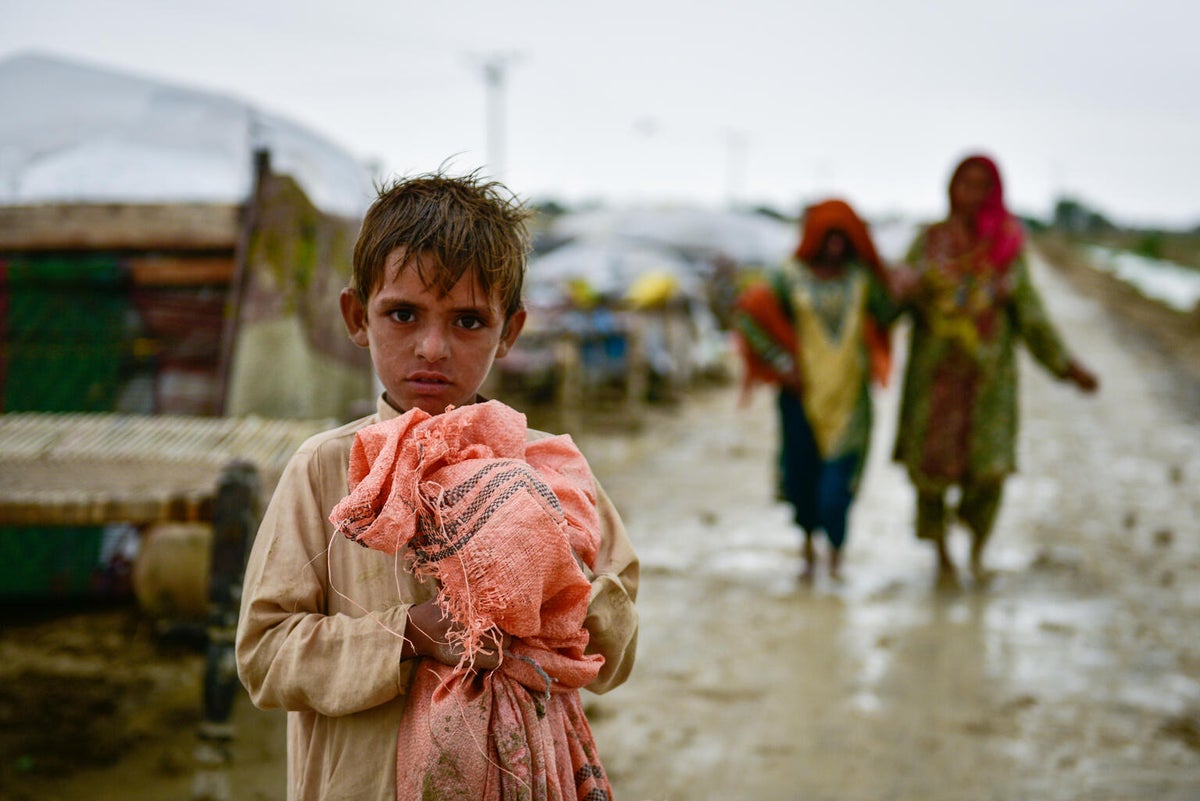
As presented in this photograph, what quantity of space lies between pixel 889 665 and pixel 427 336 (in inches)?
129

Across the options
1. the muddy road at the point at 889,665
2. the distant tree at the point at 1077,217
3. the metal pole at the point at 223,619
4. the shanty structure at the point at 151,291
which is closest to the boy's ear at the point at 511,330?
Answer: the metal pole at the point at 223,619

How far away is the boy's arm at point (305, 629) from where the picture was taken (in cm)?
130

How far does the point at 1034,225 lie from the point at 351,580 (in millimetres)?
122575

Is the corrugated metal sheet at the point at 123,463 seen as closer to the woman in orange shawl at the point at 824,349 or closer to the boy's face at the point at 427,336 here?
the boy's face at the point at 427,336

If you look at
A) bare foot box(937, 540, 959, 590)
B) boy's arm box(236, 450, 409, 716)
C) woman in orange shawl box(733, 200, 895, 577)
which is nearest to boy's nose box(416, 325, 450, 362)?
boy's arm box(236, 450, 409, 716)

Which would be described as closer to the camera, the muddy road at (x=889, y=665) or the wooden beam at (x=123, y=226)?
Result: the muddy road at (x=889, y=665)

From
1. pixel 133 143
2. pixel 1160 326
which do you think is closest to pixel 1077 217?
pixel 1160 326

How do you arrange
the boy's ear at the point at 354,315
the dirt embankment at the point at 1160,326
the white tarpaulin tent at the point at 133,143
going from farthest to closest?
the dirt embankment at the point at 1160,326, the white tarpaulin tent at the point at 133,143, the boy's ear at the point at 354,315

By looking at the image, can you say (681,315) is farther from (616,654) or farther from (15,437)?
(616,654)

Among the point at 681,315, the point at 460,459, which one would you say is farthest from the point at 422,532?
the point at 681,315

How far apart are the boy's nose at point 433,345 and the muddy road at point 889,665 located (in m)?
2.08

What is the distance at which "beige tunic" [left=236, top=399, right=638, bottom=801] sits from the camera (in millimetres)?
1312

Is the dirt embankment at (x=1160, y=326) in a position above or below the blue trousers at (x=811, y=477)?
below

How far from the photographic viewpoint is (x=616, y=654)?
57.5 inches
